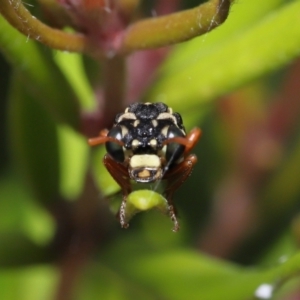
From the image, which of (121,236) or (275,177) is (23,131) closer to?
(121,236)

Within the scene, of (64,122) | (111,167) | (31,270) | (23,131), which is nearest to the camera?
(111,167)

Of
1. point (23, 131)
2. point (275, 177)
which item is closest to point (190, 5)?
point (275, 177)

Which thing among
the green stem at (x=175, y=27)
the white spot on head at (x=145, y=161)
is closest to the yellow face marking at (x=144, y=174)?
the white spot on head at (x=145, y=161)

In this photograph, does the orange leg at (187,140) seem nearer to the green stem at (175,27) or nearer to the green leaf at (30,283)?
the green stem at (175,27)

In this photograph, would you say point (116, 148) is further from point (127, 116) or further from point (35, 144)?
point (35, 144)

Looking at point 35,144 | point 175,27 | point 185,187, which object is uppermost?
point 175,27

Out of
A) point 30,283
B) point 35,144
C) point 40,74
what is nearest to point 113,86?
point 40,74

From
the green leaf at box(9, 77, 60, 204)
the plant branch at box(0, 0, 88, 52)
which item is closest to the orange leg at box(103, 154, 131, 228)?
the plant branch at box(0, 0, 88, 52)
